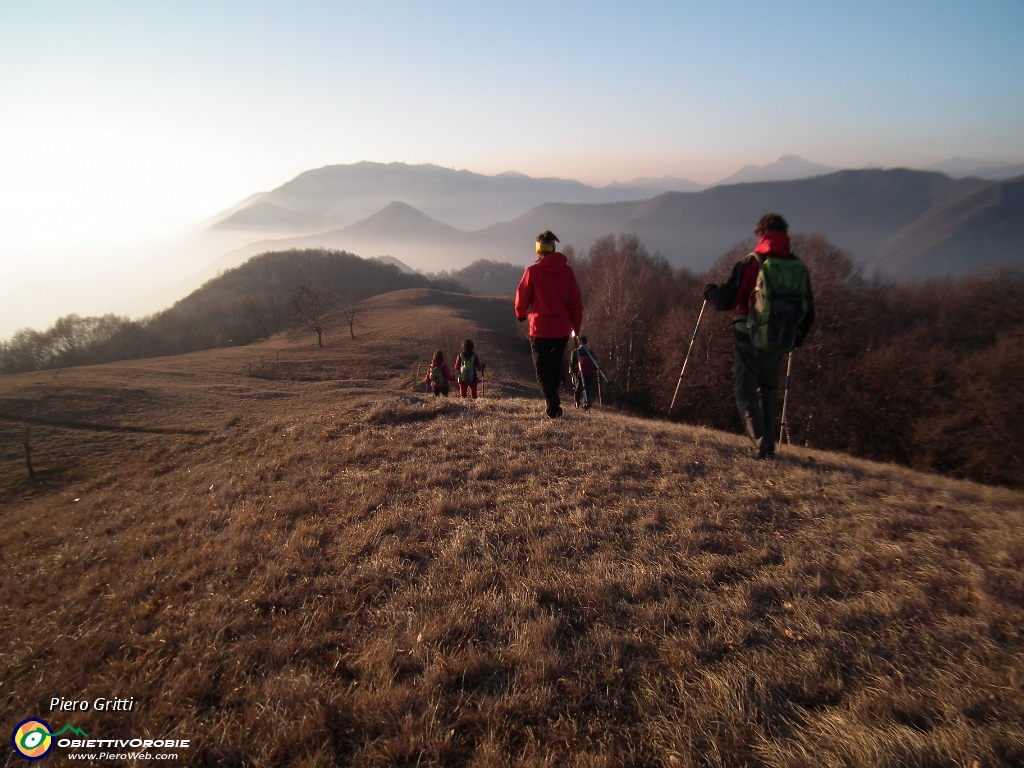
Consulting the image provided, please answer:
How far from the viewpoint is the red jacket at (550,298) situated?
7.93 metres

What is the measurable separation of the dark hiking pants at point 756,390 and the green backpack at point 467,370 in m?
8.46

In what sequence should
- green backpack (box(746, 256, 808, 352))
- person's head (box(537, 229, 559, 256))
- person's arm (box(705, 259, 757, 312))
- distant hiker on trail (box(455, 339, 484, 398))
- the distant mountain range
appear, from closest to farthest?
green backpack (box(746, 256, 808, 352)), person's arm (box(705, 259, 757, 312)), person's head (box(537, 229, 559, 256)), distant hiker on trail (box(455, 339, 484, 398)), the distant mountain range

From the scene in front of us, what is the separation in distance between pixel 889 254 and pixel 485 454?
9737cm

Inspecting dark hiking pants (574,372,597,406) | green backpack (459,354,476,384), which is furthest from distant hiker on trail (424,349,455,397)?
dark hiking pants (574,372,597,406)

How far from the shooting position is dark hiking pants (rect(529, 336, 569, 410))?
8.34 m

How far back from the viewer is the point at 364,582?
395 centimetres

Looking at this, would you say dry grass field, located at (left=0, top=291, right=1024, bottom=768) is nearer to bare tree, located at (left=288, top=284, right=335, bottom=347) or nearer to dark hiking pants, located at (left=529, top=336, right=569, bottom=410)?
dark hiking pants, located at (left=529, top=336, right=569, bottom=410)

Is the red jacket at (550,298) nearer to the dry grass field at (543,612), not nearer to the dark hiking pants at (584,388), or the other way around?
the dry grass field at (543,612)

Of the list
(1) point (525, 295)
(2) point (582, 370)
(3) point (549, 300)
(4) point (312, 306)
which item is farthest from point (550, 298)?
(4) point (312, 306)

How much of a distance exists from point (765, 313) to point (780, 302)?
0.72 ft

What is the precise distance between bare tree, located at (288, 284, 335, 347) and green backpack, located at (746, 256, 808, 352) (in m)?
66.1

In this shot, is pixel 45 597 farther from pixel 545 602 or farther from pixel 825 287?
pixel 825 287

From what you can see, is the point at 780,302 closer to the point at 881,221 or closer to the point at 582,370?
the point at 582,370

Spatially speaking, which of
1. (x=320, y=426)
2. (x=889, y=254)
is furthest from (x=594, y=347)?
(x=889, y=254)
